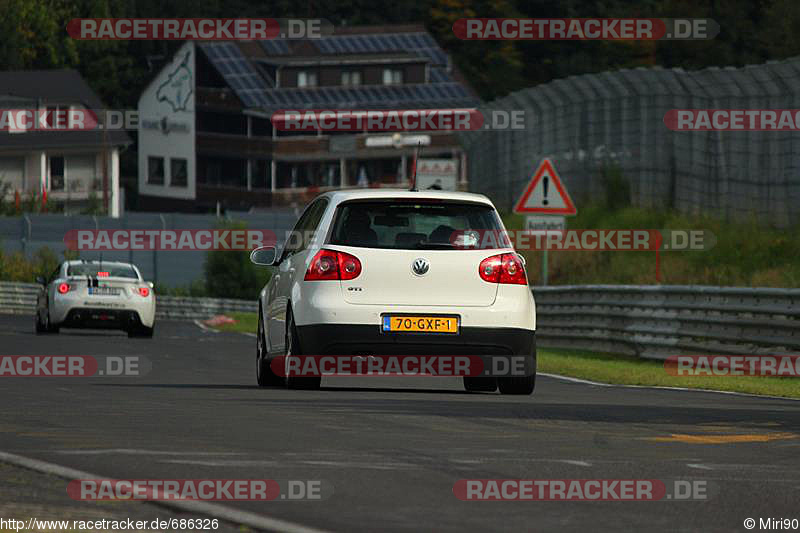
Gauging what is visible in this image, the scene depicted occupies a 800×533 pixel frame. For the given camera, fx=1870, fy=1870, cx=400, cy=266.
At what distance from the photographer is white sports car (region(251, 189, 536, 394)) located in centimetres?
1370

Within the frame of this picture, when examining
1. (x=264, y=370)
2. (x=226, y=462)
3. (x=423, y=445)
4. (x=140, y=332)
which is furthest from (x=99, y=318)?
(x=226, y=462)

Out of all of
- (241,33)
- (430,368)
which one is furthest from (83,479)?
(241,33)

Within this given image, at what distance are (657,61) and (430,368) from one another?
268 feet

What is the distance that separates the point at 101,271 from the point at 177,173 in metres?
74.4

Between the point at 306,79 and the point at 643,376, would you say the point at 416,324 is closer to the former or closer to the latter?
the point at 643,376

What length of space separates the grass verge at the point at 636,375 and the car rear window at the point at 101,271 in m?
7.53

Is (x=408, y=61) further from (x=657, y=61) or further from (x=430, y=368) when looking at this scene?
(x=430, y=368)

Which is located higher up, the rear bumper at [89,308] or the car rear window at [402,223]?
the car rear window at [402,223]

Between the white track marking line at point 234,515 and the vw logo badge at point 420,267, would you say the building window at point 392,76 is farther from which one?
the white track marking line at point 234,515

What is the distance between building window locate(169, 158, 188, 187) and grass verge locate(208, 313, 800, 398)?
78091mm

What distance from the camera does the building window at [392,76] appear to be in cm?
10331

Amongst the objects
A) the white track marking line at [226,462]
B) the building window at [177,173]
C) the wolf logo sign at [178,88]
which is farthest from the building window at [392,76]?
the white track marking line at [226,462]

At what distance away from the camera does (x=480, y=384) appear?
49.9 feet

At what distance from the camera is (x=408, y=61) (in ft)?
338
